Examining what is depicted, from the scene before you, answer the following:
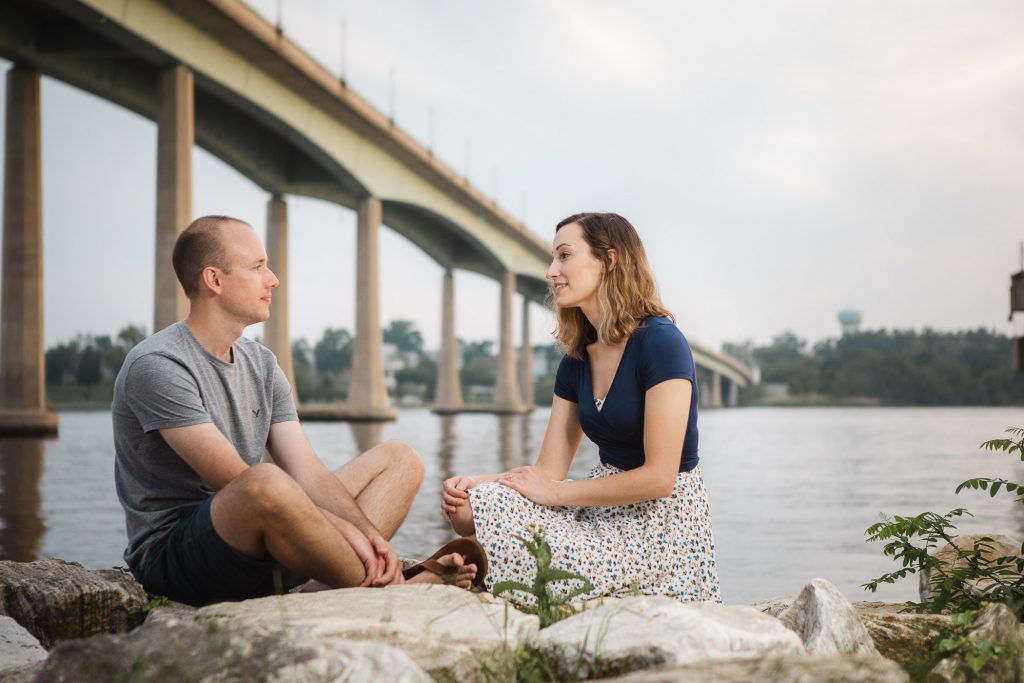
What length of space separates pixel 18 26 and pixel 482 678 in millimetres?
25995

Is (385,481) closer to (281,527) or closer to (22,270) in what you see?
(281,527)

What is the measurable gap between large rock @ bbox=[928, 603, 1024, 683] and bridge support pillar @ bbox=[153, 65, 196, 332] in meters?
22.1

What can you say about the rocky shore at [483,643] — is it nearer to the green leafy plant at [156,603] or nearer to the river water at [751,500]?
the green leafy plant at [156,603]

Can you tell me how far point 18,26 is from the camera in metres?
24.4

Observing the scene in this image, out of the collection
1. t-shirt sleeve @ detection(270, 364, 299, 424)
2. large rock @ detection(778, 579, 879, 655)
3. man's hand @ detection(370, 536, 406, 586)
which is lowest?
large rock @ detection(778, 579, 879, 655)

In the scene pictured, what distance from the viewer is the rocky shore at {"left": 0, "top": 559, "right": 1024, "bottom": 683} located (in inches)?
87.2

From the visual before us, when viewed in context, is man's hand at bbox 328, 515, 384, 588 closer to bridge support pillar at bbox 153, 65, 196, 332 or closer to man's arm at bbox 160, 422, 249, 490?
man's arm at bbox 160, 422, 249, 490

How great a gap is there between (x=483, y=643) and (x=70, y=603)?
6.75ft

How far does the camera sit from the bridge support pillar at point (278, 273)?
35625 mm

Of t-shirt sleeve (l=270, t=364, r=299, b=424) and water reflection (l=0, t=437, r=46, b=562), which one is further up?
t-shirt sleeve (l=270, t=364, r=299, b=424)

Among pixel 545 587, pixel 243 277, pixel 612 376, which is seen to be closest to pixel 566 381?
pixel 612 376

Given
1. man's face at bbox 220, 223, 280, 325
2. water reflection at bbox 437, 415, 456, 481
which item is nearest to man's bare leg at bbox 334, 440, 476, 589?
man's face at bbox 220, 223, 280, 325

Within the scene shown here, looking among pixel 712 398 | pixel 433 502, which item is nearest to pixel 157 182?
pixel 433 502

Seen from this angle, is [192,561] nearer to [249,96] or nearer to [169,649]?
[169,649]
